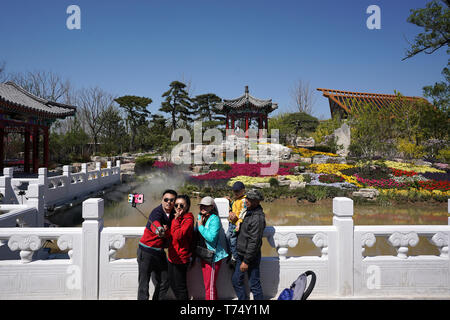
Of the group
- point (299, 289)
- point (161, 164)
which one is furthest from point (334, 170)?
point (299, 289)

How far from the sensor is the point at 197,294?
120 inches

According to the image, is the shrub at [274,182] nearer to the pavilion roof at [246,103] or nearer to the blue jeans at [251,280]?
the blue jeans at [251,280]

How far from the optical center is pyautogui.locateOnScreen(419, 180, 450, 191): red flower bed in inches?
460

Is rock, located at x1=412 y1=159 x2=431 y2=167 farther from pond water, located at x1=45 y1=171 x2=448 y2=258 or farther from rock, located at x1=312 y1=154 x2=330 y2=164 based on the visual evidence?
pond water, located at x1=45 y1=171 x2=448 y2=258

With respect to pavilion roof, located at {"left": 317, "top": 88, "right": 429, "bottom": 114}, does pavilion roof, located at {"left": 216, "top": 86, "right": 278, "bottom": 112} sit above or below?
below

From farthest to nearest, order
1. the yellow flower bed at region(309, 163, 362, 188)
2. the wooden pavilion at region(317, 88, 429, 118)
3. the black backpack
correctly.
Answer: the wooden pavilion at region(317, 88, 429, 118)
the yellow flower bed at region(309, 163, 362, 188)
the black backpack

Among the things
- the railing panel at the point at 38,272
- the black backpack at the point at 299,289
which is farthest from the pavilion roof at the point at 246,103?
the black backpack at the point at 299,289

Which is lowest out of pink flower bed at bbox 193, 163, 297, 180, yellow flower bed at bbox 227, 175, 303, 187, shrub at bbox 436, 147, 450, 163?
yellow flower bed at bbox 227, 175, 303, 187

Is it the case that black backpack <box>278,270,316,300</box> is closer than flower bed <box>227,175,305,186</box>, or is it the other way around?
black backpack <box>278,270,316,300</box>

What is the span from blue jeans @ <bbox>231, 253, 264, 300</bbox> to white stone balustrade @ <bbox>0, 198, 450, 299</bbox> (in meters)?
0.23

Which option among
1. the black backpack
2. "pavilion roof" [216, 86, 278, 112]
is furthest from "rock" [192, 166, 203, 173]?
the black backpack

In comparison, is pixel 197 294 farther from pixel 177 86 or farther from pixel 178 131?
pixel 177 86

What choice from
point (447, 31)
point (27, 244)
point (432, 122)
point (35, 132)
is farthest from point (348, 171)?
point (35, 132)

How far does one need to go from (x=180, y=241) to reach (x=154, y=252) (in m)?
0.30
